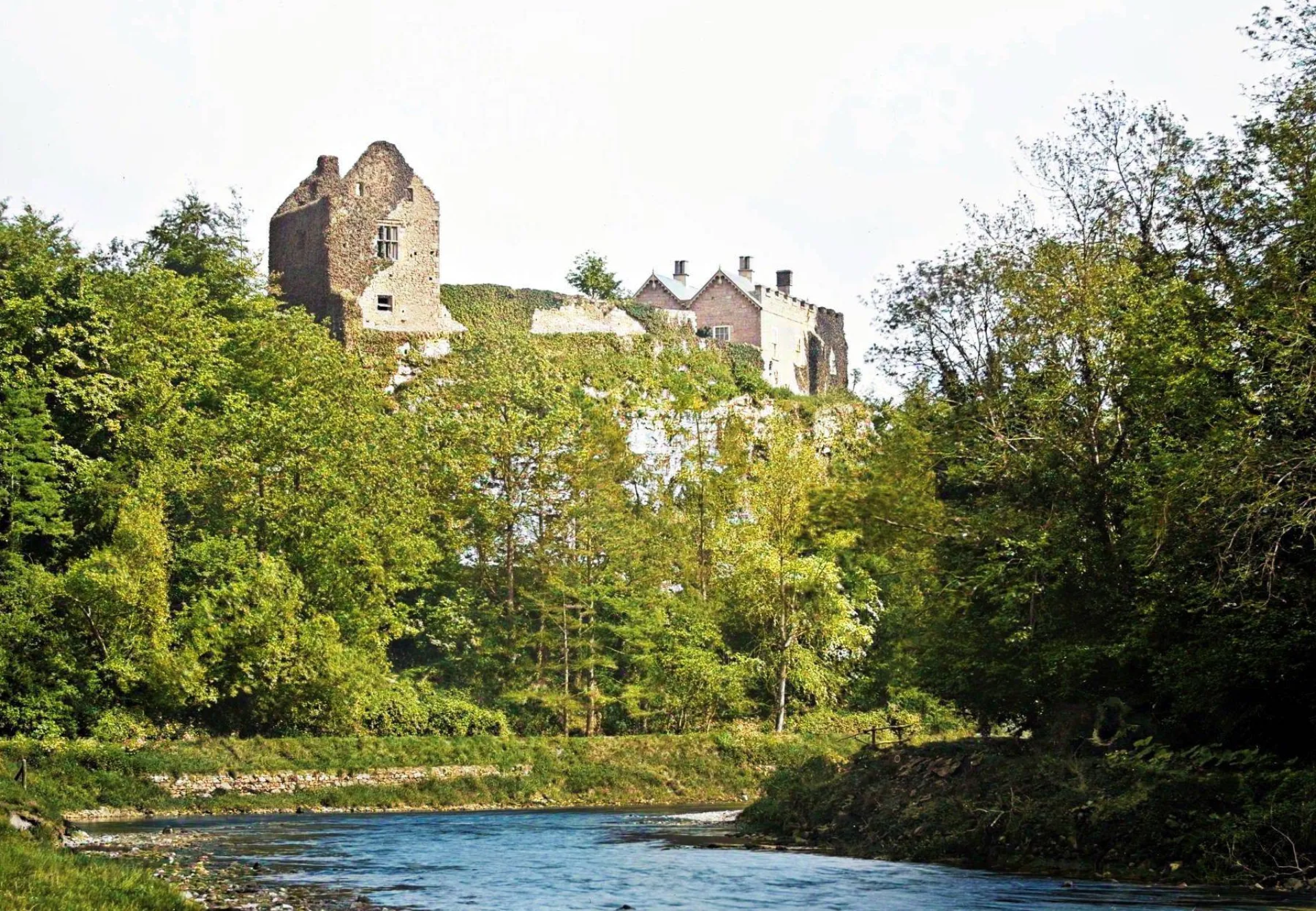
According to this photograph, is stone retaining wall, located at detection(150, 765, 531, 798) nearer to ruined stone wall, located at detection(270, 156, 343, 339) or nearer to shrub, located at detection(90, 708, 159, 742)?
shrub, located at detection(90, 708, 159, 742)

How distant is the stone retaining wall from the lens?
45344mm

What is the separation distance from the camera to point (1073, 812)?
90.1ft

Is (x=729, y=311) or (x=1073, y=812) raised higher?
(x=729, y=311)

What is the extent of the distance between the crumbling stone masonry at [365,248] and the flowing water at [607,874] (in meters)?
43.7

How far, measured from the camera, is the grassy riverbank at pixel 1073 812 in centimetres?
2391

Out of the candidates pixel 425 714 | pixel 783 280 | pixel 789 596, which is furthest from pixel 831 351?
pixel 425 714

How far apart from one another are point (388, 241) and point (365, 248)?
5.13 feet

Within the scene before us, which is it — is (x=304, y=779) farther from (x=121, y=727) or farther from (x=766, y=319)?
(x=766, y=319)

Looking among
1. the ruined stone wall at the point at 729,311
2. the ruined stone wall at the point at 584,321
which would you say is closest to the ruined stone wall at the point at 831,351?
the ruined stone wall at the point at 729,311

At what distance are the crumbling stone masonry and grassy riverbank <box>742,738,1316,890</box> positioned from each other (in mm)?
50264

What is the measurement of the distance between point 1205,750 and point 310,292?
62.5 meters

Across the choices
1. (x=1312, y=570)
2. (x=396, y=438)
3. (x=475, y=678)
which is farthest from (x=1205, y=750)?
(x=396, y=438)

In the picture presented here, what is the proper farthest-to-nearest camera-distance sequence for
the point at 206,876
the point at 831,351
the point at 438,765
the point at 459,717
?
the point at 831,351 < the point at 459,717 < the point at 438,765 < the point at 206,876

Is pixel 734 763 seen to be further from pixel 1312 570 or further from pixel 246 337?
pixel 1312 570
